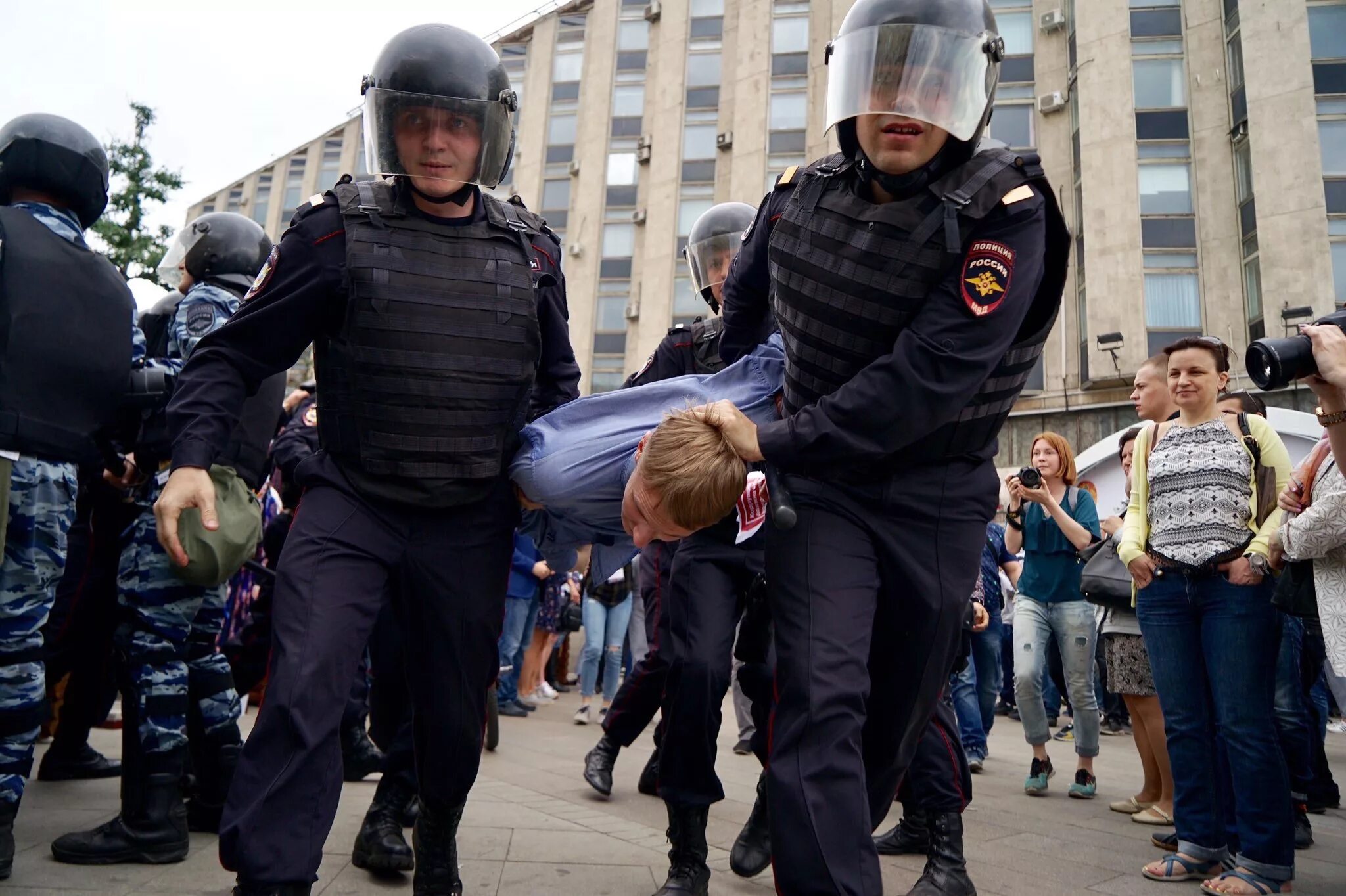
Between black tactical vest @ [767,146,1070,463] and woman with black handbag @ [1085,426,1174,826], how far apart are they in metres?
2.67

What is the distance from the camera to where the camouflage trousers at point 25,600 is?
3.09m

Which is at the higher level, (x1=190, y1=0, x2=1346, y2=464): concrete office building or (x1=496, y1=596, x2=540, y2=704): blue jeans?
(x1=190, y1=0, x2=1346, y2=464): concrete office building

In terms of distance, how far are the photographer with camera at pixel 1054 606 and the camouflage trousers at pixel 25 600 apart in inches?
177

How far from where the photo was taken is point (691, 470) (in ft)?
8.30

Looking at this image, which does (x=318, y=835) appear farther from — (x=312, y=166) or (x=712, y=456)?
(x=312, y=166)

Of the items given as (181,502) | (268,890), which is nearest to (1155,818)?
(268,890)

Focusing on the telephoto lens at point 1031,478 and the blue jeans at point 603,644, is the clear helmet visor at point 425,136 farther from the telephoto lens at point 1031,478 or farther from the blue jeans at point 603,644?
the blue jeans at point 603,644

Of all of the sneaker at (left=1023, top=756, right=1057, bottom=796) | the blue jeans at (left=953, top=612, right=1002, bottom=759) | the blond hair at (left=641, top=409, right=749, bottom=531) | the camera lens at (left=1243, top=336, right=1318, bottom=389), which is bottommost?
the sneaker at (left=1023, top=756, right=1057, bottom=796)

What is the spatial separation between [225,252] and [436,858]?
233 cm

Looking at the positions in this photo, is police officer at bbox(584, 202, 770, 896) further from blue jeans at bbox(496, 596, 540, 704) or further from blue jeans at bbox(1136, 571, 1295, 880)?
blue jeans at bbox(496, 596, 540, 704)

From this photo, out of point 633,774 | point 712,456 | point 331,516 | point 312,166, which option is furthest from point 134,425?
point 312,166

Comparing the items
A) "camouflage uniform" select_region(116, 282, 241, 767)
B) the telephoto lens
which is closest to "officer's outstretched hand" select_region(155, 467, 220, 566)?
"camouflage uniform" select_region(116, 282, 241, 767)

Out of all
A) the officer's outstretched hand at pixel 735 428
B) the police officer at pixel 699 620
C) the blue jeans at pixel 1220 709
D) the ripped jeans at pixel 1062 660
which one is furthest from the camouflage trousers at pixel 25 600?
the ripped jeans at pixel 1062 660

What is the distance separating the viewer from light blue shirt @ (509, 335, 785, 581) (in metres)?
2.81
